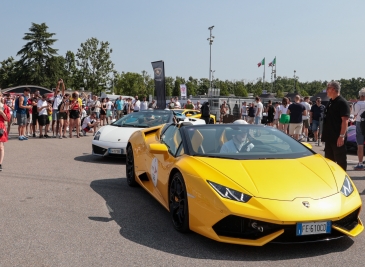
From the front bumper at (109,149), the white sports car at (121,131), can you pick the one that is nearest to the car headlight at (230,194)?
the white sports car at (121,131)

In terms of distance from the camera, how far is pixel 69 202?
592 cm

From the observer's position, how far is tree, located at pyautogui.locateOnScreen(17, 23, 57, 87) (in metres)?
81.0

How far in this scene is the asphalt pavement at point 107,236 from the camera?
372cm

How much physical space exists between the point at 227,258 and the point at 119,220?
1.70m

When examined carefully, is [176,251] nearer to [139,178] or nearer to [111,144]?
[139,178]

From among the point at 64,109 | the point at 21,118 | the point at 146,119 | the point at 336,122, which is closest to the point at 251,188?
the point at 336,122

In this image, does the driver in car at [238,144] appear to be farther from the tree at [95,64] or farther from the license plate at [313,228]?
the tree at [95,64]

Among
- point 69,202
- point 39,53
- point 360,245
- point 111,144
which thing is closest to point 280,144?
point 360,245

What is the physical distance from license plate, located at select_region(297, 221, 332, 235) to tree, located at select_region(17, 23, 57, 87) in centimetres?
8198

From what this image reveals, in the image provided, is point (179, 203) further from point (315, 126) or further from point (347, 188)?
point (315, 126)

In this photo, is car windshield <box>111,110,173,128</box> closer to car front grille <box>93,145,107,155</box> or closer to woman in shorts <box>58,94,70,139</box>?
car front grille <box>93,145,107,155</box>

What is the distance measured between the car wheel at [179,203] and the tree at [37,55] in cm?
8061

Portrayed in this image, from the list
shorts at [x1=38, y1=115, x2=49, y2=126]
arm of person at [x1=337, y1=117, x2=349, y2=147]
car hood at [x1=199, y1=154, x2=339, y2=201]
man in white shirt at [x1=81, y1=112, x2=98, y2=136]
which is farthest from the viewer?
man in white shirt at [x1=81, y1=112, x2=98, y2=136]

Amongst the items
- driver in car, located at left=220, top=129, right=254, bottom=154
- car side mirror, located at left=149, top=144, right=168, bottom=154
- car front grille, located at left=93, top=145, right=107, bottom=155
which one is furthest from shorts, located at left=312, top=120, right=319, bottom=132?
car side mirror, located at left=149, top=144, right=168, bottom=154
